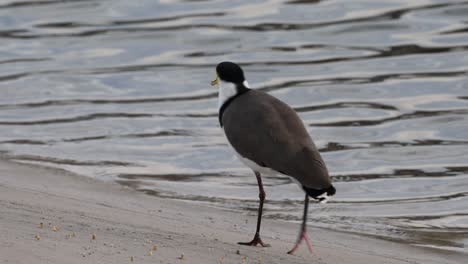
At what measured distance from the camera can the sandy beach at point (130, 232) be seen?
5.98 m

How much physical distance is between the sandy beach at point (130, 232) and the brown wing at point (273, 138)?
494 mm

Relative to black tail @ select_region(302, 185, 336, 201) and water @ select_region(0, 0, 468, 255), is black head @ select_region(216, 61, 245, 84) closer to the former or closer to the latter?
black tail @ select_region(302, 185, 336, 201)

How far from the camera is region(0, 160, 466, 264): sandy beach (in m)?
5.98

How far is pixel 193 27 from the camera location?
1686 cm

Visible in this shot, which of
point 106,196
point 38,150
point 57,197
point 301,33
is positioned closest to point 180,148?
point 38,150

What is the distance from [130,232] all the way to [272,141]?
1066 millimetres

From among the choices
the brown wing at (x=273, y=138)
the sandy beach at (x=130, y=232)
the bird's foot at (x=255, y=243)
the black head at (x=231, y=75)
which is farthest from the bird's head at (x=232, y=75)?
the bird's foot at (x=255, y=243)

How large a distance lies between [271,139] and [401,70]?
7445mm

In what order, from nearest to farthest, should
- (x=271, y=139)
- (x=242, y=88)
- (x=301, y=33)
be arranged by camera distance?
(x=271, y=139)
(x=242, y=88)
(x=301, y=33)

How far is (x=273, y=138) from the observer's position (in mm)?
7184

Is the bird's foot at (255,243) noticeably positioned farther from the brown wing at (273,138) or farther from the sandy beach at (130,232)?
the brown wing at (273,138)

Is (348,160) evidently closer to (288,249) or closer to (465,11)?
(288,249)

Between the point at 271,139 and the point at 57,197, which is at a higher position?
A: the point at 271,139

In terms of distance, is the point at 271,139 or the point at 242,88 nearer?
the point at 271,139
